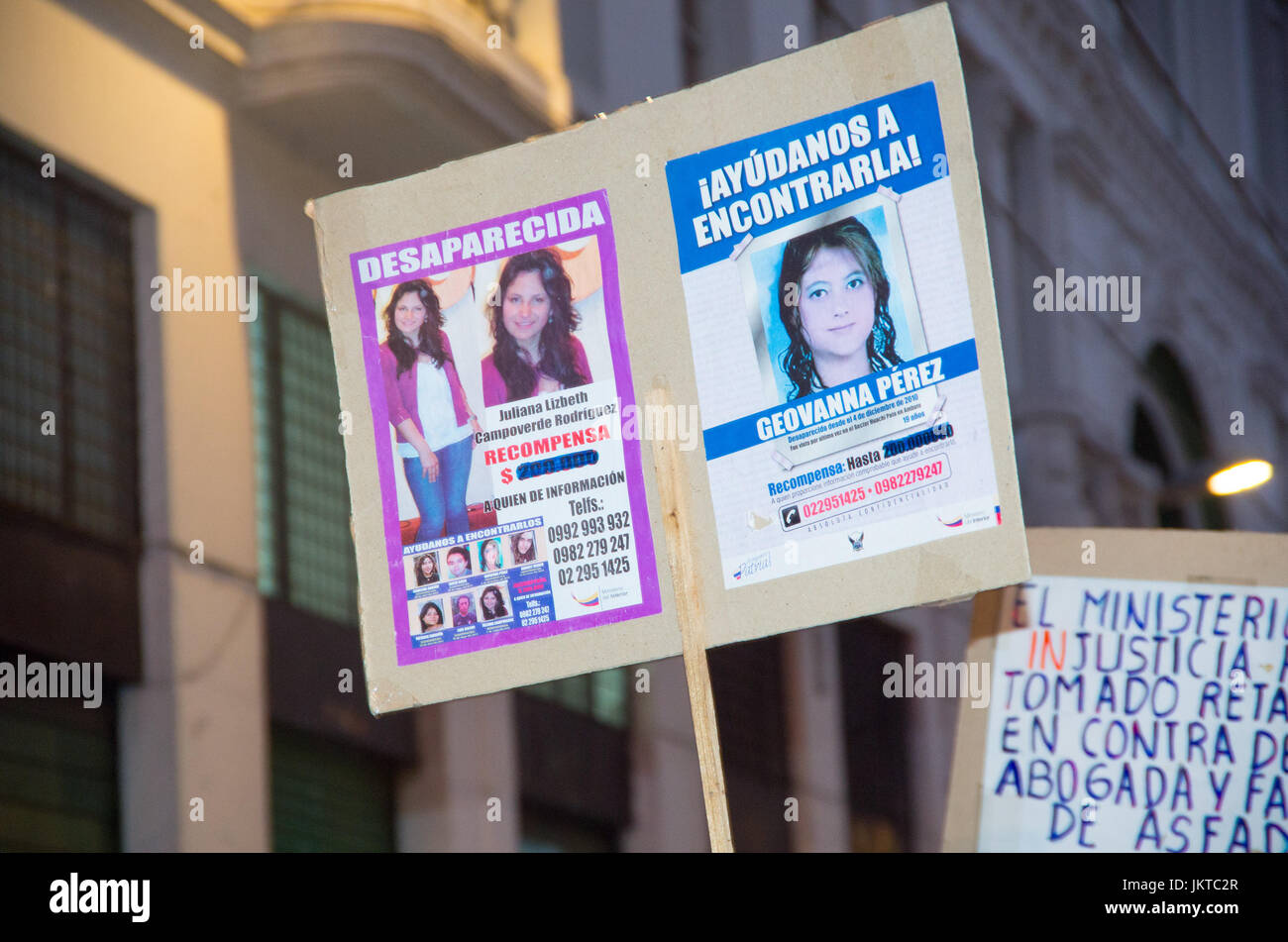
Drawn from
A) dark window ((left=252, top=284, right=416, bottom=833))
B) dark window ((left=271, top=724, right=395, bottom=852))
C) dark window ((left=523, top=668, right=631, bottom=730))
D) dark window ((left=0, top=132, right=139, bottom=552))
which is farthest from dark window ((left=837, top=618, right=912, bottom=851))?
dark window ((left=0, top=132, right=139, bottom=552))

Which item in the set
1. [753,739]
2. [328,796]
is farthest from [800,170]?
[753,739]

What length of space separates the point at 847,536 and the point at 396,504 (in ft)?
3.08

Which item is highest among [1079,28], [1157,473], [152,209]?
[1079,28]

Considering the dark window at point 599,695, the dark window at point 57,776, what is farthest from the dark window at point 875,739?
the dark window at point 57,776

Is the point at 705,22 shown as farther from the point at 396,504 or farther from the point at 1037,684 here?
the point at 396,504

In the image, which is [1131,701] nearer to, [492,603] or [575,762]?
[492,603]

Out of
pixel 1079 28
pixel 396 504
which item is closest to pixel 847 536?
pixel 396 504

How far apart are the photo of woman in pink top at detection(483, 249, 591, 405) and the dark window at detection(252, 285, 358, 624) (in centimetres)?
510

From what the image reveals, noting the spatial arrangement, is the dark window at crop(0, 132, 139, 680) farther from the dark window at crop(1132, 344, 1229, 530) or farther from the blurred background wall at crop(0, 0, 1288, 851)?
the dark window at crop(1132, 344, 1229, 530)

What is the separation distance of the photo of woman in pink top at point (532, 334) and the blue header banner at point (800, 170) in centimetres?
27

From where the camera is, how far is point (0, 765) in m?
7.32

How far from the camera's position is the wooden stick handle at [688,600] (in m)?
3.83

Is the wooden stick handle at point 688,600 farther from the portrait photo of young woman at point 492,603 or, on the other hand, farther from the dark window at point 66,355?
the dark window at point 66,355

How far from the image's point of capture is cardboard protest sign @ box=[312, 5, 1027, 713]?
3.82 m
